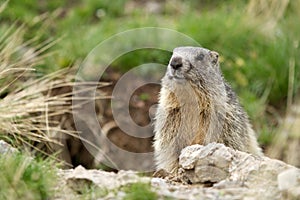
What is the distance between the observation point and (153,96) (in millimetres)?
8477

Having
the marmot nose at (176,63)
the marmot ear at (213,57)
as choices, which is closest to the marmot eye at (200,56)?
the marmot ear at (213,57)

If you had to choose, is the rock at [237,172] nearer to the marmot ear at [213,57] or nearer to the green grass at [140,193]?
the green grass at [140,193]

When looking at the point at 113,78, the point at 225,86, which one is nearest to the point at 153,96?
the point at 113,78

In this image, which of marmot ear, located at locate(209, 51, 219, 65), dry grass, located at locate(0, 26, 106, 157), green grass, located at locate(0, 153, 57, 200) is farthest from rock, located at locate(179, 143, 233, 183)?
→ dry grass, located at locate(0, 26, 106, 157)

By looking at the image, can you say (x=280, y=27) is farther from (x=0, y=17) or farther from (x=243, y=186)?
(x=243, y=186)

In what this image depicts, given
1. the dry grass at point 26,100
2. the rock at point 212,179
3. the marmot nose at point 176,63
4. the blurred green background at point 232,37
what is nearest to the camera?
the rock at point 212,179

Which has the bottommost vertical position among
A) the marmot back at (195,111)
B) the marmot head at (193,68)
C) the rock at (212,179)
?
the rock at (212,179)

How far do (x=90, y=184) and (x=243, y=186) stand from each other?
3.17 feet

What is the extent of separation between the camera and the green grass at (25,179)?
4.06 meters

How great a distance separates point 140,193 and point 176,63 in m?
1.67

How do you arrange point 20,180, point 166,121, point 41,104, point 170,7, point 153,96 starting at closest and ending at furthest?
point 20,180
point 166,121
point 41,104
point 153,96
point 170,7

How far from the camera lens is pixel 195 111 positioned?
5770 millimetres

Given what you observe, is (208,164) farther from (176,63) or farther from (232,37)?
(232,37)

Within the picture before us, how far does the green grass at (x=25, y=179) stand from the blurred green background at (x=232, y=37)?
3.60 metres
